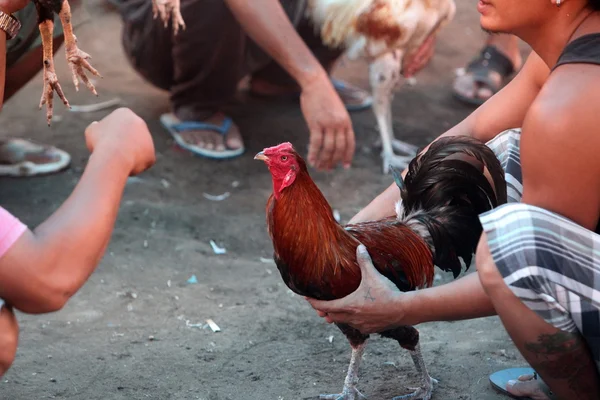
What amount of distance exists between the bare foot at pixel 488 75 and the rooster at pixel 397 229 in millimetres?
2874

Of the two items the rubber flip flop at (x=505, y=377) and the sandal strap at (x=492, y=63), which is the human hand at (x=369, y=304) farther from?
the sandal strap at (x=492, y=63)

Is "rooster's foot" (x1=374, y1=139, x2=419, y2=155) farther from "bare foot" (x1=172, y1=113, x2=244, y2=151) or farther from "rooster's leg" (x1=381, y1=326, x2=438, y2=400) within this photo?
"rooster's leg" (x1=381, y1=326, x2=438, y2=400)

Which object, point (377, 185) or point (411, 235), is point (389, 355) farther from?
point (377, 185)

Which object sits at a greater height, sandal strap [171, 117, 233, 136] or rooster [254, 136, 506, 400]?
rooster [254, 136, 506, 400]

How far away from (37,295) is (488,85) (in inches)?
164

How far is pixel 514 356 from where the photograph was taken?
268 centimetres

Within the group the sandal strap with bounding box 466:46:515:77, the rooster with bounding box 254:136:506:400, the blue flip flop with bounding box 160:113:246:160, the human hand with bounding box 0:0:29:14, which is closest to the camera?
the human hand with bounding box 0:0:29:14

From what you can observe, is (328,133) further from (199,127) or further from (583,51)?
(199,127)

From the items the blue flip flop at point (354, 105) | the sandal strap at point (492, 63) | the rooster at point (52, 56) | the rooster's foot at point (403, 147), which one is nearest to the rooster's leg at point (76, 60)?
the rooster at point (52, 56)

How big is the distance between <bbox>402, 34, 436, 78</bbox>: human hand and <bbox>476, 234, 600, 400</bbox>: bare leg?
2552 mm

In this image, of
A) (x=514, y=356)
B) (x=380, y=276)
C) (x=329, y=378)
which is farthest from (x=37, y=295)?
(x=514, y=356)

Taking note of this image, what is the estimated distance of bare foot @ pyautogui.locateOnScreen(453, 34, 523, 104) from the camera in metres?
5.30

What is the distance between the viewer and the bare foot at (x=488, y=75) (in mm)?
5297

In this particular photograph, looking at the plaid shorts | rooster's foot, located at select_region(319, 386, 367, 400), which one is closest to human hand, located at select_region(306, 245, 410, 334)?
rooster's foot, located at select_region(319, 386, 367, 400)
